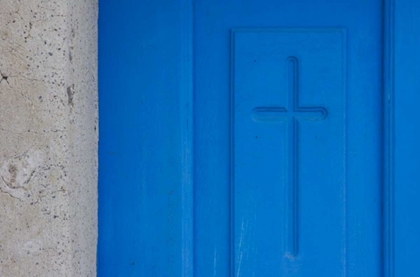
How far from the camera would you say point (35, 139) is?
1295 millimetres

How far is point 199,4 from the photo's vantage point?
162cm

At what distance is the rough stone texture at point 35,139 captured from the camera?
129cm

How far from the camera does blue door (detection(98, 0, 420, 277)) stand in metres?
1.58

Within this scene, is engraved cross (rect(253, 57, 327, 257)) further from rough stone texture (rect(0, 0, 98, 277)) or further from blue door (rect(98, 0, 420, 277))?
rough stone texture (rect(0, 0, 98, 277))

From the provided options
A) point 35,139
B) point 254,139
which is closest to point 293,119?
point 254,139

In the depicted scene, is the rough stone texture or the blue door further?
the blue door

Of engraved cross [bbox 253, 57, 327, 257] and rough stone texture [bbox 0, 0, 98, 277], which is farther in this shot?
engraved cross [bbox 253, 57, 327, 257]

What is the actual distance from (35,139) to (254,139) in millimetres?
596

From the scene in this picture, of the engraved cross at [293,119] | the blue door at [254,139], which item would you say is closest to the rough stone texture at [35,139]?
the blue door at [254,139]

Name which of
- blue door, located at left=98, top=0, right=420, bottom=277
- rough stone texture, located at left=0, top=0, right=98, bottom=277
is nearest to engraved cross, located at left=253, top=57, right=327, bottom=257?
blue door, located at left=98, top=0, right=420, bottom=277

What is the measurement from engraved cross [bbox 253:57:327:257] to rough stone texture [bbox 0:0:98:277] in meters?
0.56

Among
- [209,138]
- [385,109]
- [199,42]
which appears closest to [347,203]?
[385,109]

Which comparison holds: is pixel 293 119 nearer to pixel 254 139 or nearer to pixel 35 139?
pixel 254 139

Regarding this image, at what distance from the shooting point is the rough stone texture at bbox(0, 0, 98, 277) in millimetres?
1292
